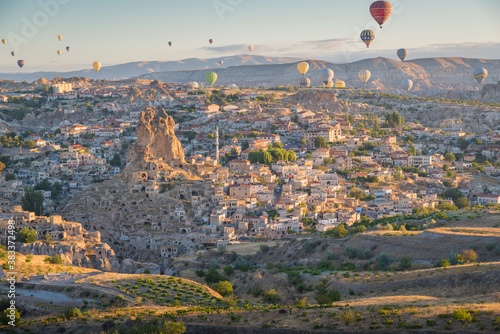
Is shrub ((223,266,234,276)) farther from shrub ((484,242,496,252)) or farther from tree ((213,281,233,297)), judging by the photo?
shrub ((484,242,496,252))

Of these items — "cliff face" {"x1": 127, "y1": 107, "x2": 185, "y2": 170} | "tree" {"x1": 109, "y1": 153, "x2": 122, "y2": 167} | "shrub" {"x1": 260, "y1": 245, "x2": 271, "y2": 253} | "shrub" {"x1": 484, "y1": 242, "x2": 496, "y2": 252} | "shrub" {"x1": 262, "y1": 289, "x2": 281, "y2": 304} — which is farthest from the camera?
"tree" {"x1": 109, "y1": 153, "x2": 122, "y2": 167}

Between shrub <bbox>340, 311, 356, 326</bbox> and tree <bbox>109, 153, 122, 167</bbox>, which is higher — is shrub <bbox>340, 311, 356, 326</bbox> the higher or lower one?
the higher one

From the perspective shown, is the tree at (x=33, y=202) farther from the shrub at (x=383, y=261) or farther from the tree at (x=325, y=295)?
the tree at (x=325, y=295)

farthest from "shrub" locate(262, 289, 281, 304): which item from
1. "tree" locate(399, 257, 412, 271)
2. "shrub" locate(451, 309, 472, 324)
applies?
"shrub" locate(451, 309, 472, 324)

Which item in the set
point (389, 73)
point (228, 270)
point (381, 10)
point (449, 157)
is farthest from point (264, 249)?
point (389, 73)

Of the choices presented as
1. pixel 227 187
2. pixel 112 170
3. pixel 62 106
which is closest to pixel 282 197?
pixel 227 187

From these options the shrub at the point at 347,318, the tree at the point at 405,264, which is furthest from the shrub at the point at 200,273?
the shrub at the point at 347,318

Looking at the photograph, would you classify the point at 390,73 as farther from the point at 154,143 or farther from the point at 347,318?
the point at 347,318
